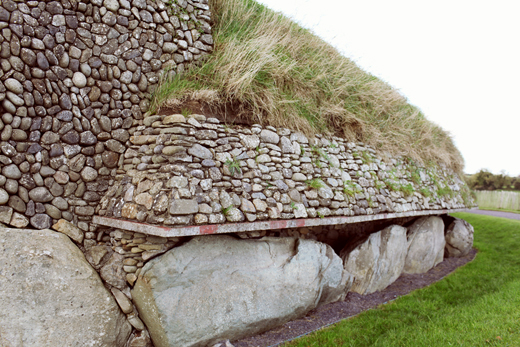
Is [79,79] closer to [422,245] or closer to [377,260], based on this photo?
[377,260]

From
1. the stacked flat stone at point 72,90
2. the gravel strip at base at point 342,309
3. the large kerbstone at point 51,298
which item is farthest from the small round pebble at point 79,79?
the gravel strip at base at point 342,309

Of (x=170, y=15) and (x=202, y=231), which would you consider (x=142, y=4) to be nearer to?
(x=170, y=15)

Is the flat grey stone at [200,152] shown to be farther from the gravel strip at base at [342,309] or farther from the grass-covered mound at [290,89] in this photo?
the gravel strip at base at [342,309]

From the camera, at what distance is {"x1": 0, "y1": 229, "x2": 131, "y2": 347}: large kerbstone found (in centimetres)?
436

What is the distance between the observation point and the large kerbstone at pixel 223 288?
481 cm

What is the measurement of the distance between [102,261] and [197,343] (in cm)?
176

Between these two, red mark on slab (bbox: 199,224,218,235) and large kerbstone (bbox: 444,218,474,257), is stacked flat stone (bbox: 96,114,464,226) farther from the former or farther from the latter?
large kerbstone (bbox: 444,218,474,257)

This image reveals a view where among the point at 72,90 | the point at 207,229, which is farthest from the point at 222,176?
the point at 72,90

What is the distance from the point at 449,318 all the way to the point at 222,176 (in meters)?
4.67

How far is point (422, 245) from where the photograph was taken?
9656mm

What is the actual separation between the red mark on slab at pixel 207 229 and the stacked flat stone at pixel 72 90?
6.34 ft

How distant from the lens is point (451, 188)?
35.7 feet

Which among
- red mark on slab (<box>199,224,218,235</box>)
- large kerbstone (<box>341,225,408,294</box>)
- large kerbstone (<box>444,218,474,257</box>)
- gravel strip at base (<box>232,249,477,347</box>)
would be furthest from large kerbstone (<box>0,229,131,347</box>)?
large kerbstone (<box>444,218,474,257</box>)

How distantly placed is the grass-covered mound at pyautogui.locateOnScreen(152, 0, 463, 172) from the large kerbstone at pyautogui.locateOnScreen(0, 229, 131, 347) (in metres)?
2.53
